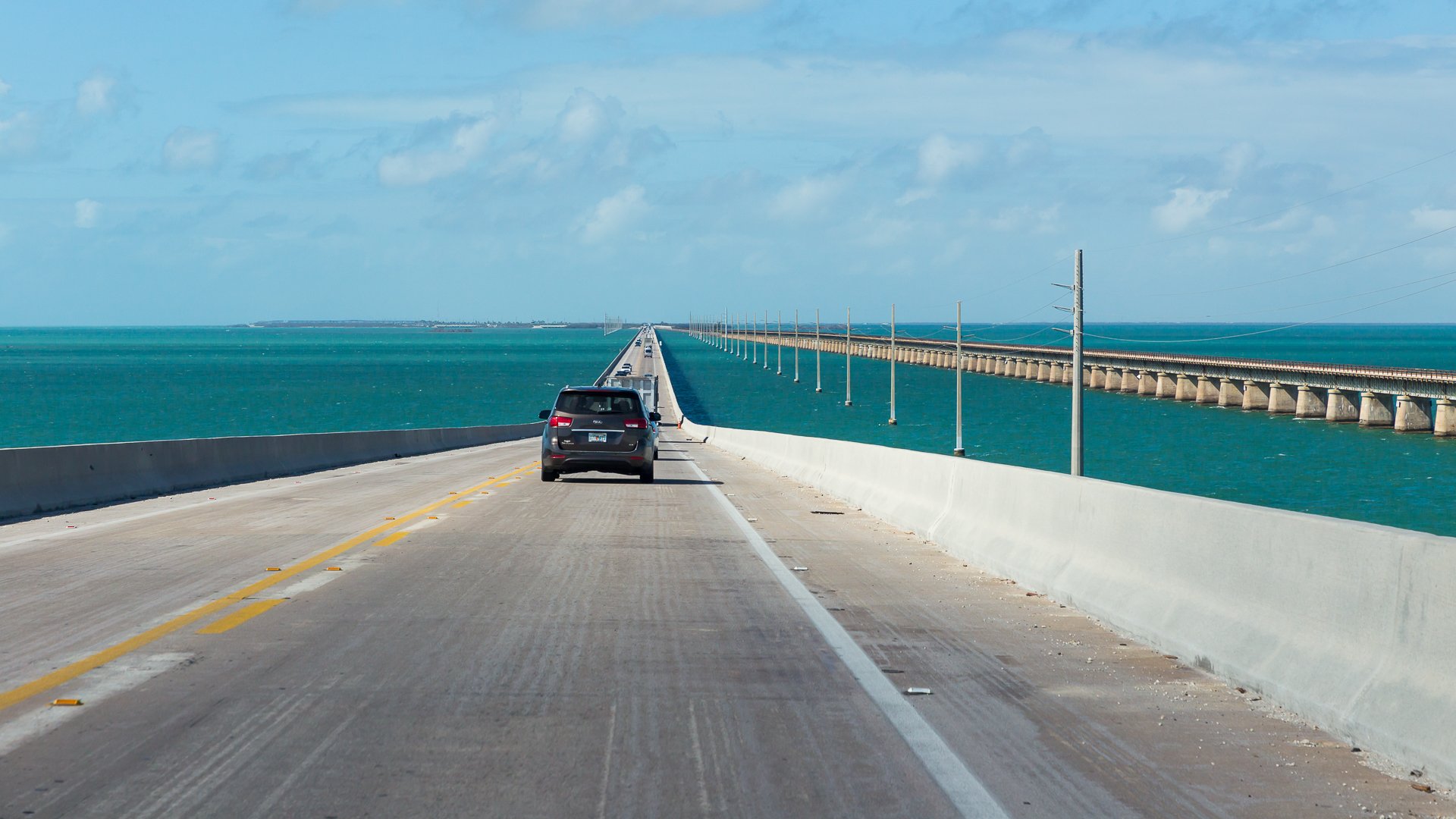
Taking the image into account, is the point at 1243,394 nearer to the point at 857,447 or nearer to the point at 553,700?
the point at 857,447

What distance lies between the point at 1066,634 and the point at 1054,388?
17596 cm

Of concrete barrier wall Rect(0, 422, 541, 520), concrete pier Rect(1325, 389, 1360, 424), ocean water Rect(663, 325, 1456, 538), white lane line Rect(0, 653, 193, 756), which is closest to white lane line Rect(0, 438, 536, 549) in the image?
concrete barrier wall Rect(0, 422, 541, 520)

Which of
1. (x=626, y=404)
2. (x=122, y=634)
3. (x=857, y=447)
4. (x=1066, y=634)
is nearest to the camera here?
(x=122, y=634)

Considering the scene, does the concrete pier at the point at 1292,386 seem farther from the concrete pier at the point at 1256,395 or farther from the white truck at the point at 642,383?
the white truck at the point at 642,383

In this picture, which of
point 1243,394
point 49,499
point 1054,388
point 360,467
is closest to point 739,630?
point 49,499

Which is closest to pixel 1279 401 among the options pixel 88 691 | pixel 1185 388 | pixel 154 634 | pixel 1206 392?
pixel 1206 392

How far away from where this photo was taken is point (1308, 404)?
12056 centimetres

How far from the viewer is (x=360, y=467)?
34.3 metres

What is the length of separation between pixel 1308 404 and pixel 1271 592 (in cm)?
12111

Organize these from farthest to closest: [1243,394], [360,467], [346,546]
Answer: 1. [1243,394]
2. [360,467]
3. [346,546]

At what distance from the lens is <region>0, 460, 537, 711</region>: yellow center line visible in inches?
301

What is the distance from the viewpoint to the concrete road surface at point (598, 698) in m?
5.89

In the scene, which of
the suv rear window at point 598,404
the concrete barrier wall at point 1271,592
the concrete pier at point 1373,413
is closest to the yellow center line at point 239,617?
the concrete barrier wall at point 1271,592

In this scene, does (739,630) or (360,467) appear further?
(360,467)
